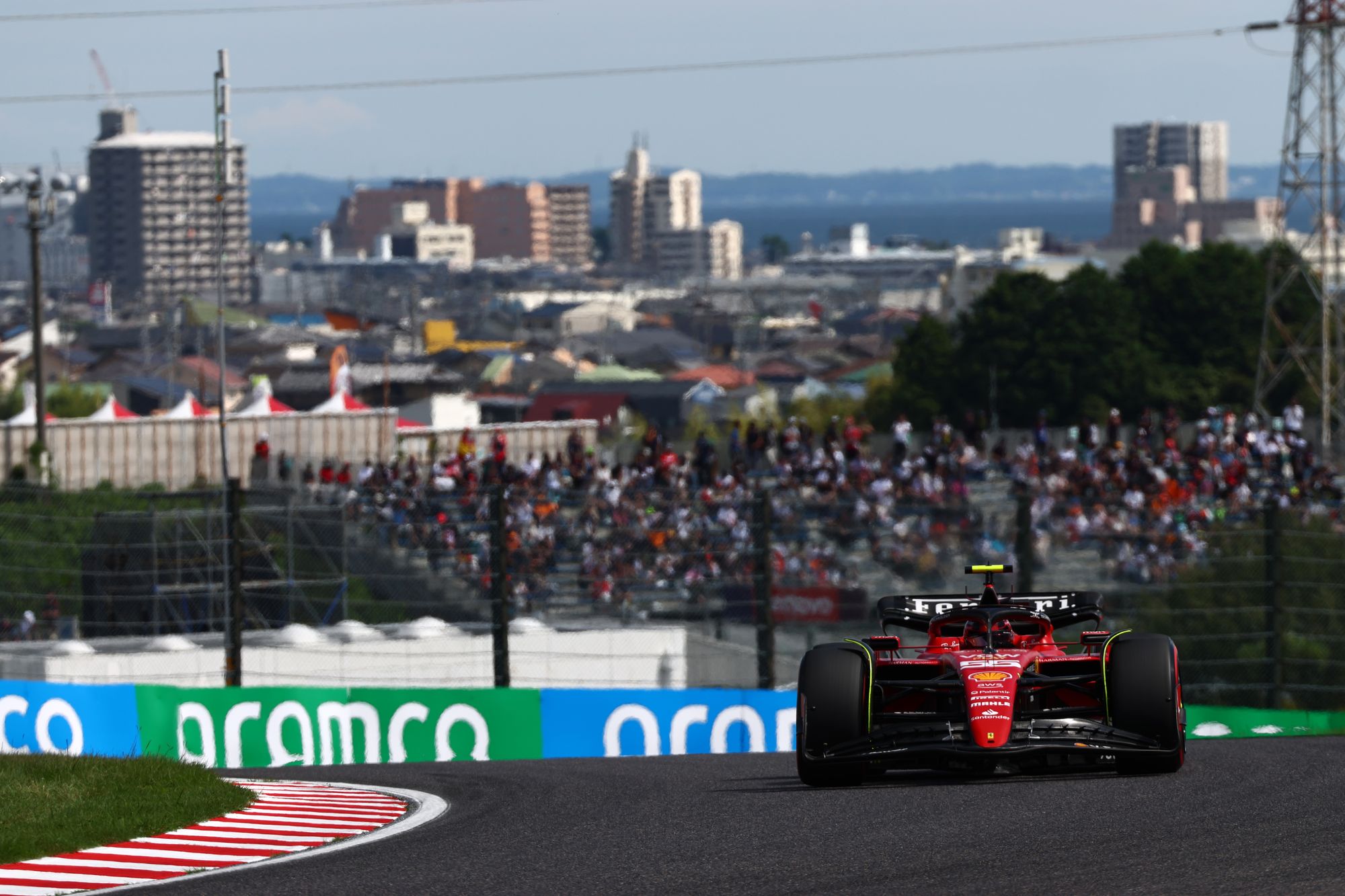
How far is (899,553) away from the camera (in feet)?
67.7

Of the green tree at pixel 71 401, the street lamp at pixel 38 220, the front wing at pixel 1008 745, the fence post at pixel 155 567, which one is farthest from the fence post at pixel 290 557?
the green tree at pixel 71 401

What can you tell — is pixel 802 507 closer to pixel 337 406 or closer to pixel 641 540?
pixel 641 540

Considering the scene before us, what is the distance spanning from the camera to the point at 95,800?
30.7 feet

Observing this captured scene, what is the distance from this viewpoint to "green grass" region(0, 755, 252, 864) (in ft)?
27.0

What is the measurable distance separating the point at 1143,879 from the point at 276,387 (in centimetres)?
10669

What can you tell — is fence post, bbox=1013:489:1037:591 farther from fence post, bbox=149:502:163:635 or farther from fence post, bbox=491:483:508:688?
fence post, bbox=149:502:163:635

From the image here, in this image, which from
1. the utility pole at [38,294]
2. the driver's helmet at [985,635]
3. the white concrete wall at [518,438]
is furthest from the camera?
the white concrete wall at [518,438]

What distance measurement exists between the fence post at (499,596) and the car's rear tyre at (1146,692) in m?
8.10

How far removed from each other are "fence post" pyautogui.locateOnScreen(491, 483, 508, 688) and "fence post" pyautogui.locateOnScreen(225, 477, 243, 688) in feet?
6.76

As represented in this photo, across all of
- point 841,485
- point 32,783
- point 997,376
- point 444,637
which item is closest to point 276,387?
point 997,376

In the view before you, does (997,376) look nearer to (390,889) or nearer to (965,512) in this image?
(965,512)

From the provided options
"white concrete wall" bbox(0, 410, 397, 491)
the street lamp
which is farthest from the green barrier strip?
"white concrete wall" bbox(0, 410, 397, 491)

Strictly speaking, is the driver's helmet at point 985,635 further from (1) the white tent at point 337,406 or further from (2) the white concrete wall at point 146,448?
(1) the white tent at point 337,406

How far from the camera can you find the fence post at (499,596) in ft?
55.2
